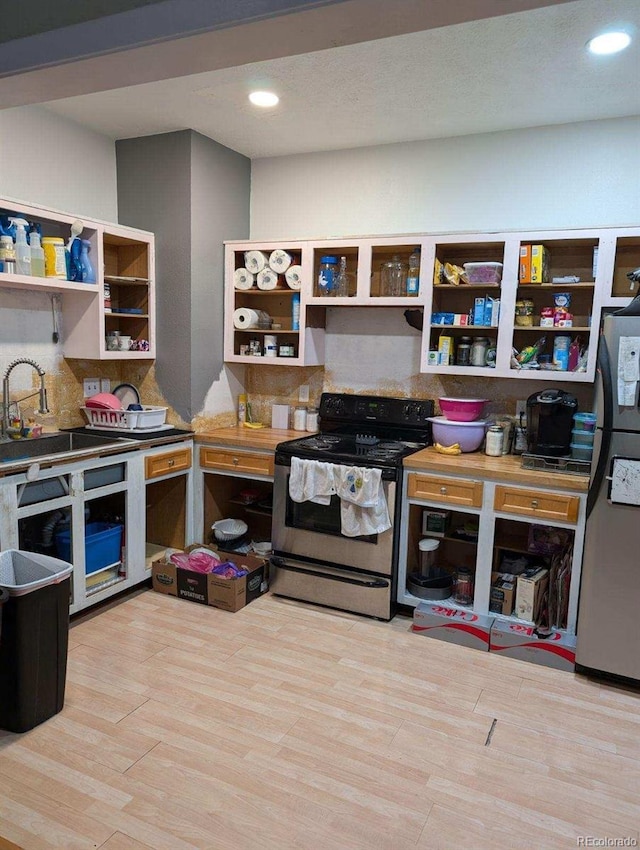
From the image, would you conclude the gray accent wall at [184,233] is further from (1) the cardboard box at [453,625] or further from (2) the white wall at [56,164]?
(1) the cardboard box at [453,625]

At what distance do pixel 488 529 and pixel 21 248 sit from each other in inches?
107

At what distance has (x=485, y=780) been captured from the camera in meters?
2.06

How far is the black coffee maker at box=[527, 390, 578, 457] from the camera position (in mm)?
2998

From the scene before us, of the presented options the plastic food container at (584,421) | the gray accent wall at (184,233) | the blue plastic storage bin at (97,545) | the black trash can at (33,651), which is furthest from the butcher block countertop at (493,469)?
the black trash can at (33,651)

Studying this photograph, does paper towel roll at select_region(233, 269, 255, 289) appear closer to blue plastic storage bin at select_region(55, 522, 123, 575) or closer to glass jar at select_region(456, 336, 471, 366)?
glass jar at select_region(456, 336, 471, 366)

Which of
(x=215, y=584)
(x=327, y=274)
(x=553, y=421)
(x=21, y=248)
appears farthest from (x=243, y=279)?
(x=553, y=421)

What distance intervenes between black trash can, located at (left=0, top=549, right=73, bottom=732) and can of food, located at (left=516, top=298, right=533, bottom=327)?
8.34 feet

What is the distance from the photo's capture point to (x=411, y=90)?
287 cm

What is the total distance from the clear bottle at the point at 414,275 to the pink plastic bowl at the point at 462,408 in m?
0.65

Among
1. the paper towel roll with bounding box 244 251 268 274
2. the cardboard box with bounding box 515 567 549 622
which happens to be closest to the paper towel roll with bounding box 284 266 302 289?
the paper towel roll with bounding box 244 251 268 274

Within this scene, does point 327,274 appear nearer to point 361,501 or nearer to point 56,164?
point 361,501

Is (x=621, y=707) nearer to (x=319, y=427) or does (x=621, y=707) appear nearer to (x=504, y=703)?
(x=504, y=703)

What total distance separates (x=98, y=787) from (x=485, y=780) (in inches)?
51.6

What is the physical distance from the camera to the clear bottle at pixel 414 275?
343cm
